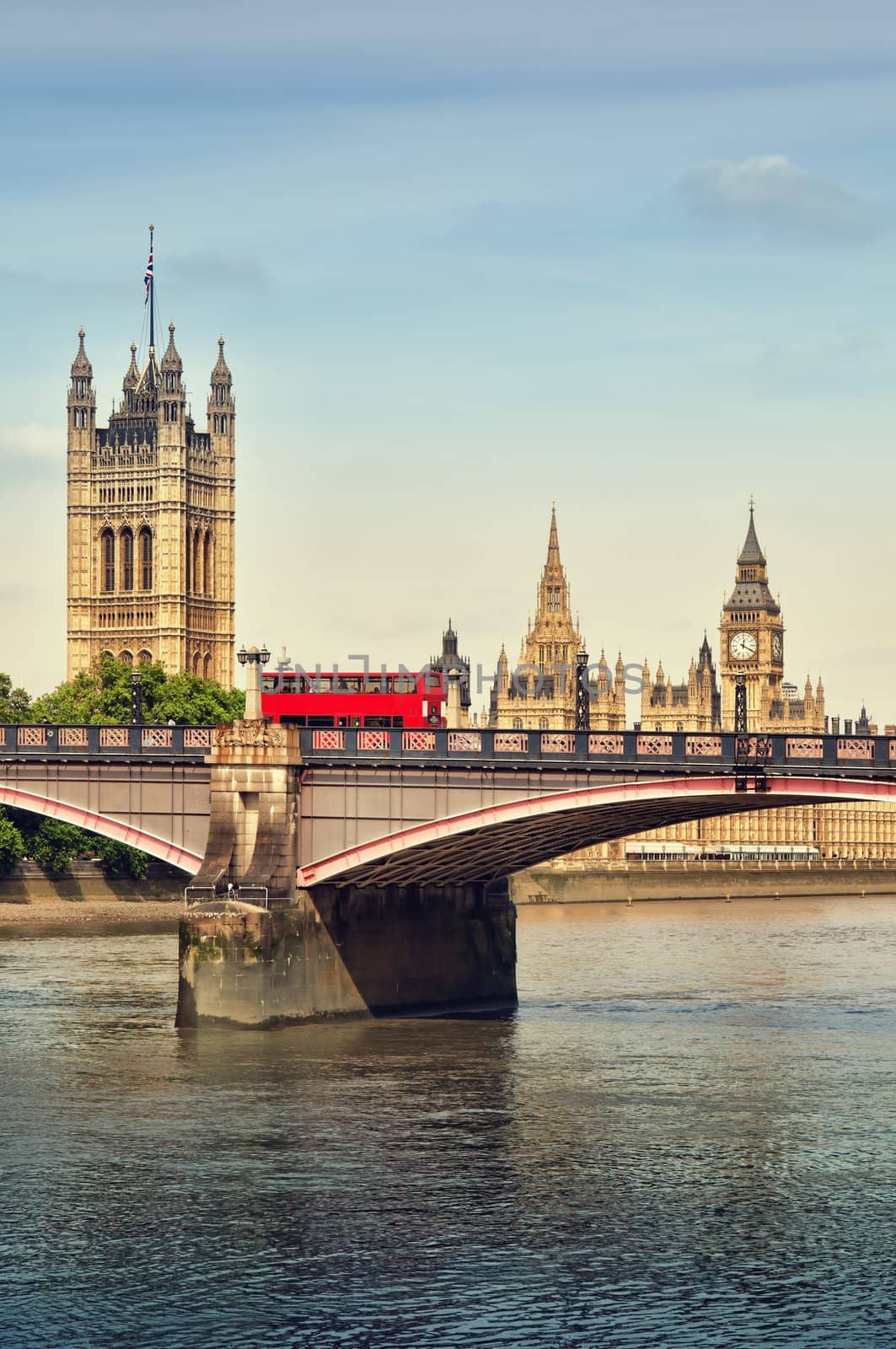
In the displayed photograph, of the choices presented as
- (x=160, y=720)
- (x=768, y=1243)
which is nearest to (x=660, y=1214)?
(x=768, y=1243)

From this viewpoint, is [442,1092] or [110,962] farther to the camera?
[110,962]

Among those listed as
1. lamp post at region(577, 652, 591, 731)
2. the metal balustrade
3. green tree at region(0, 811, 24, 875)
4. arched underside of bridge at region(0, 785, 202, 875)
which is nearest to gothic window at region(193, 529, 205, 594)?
green tree at region(0, 811, 24, 875)

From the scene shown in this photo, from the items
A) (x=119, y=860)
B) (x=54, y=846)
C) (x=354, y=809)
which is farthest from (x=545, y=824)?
(x=119, y=860)

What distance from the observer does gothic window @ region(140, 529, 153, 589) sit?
194 meters

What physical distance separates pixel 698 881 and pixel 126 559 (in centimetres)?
5986

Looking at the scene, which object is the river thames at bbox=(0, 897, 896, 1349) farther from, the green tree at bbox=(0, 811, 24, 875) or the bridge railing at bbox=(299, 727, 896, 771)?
the green tree at bbox=(0, 811, 24, 875)

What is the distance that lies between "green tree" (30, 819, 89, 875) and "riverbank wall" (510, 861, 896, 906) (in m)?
37.0

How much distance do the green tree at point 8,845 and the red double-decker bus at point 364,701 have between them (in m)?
43.0

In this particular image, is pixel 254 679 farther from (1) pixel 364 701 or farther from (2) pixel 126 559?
(2) pixel 126 559

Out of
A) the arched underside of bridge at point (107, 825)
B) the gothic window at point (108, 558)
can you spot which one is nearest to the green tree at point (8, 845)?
the arched underside of bridge at point (107, 825)

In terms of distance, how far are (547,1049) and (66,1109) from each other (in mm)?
14793

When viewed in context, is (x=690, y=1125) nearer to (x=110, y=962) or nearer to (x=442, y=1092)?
(x=442, y=1092)

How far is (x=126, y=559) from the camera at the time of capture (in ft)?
641

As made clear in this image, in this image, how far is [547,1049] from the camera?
200 ft
